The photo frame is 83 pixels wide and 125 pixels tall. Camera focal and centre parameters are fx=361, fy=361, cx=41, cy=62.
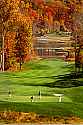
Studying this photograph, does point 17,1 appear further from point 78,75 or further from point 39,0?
point 39,0

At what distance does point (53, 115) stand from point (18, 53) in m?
46.7

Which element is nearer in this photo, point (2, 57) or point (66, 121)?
point (66, 121)

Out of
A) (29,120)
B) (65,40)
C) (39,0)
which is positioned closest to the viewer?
(29,120)

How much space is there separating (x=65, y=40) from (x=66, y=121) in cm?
9800

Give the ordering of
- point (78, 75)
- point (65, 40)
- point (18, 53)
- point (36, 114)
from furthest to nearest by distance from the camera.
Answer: point (65, 40) → point (18, 53) → point (78, 75) → point (36, 114)

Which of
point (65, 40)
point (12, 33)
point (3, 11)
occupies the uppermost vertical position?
point (3, 11)

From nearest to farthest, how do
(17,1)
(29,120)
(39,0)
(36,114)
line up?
(29,120)
(36,114)
(17,1)
(39,0)

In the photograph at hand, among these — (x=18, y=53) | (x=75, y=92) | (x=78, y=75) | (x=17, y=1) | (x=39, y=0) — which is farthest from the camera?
(x=39, y=0)

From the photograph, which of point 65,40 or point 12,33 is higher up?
point 12,33

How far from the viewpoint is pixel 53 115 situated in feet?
A: 47.0

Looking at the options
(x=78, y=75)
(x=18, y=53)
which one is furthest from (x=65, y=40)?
(x=78, y=75)

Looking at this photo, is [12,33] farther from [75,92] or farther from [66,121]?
[66,121]

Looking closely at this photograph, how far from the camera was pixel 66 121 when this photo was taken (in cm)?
1293

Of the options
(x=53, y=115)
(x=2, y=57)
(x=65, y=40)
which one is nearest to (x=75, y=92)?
(x=53, y=115)
